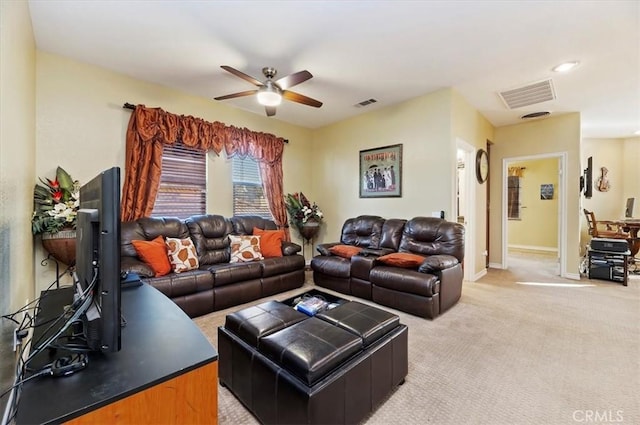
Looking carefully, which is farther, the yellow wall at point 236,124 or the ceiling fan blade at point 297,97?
the ceiling fan blade at point 297,97

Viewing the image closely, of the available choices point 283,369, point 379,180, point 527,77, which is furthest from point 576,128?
point 283,369

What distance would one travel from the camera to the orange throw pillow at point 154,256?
9.16 ft

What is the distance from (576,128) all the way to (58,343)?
6.37m

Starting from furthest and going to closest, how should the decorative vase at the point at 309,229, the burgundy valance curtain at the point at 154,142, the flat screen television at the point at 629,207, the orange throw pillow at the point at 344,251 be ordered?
1. the flat screen television at the point at 629,207
2. the decorative vase at the point at 309,229
3. the orange throw pillow at the point at 344,251
4. the burgundy valance curtain at the point at 154,142

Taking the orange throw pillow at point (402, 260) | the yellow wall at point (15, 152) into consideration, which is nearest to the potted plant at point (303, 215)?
the orange throw pillow at point (402, 260)

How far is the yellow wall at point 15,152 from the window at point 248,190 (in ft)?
7.42

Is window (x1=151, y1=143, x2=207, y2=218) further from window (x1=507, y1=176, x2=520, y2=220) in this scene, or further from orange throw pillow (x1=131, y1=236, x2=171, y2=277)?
window (x1=507, y1=176, x2=520, y2=220)

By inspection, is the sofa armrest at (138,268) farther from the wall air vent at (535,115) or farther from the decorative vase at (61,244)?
the wall air vent at (535,115)

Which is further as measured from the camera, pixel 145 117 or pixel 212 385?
pixel 145 117

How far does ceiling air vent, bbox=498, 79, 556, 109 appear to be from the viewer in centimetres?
344

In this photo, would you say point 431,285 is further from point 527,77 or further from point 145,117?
point 145,117

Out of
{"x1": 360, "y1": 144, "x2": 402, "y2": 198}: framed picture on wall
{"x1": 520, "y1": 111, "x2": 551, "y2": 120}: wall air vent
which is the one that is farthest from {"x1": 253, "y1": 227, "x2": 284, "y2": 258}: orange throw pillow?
{"x1": 520, "y1": 111, "x2": 551, "y2": 120}: wall air vent

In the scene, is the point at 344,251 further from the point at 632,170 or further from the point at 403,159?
the point at 632,170

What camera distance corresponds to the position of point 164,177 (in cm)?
358
